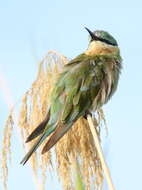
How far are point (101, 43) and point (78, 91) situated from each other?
0.53 meters

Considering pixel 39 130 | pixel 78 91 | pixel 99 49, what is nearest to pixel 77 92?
pixel 78 91

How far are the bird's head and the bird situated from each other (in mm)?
51

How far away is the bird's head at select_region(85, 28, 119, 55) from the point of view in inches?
107

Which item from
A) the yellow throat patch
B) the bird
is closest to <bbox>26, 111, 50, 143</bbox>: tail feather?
the bird

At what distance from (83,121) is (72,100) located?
0.17 metres

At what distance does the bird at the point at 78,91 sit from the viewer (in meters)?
2.15

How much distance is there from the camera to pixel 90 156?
1984mm

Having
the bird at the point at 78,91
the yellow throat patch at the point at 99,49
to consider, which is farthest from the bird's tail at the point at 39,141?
the yellow throat patch at the point at 99,49

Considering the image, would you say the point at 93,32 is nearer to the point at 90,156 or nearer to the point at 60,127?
the point at 60,127

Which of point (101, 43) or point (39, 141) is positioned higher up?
point (101, 43)

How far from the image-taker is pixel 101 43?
2746 millimetres

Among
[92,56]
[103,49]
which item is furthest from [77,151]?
[103,49]

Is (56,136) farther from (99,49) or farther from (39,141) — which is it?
(99,49)

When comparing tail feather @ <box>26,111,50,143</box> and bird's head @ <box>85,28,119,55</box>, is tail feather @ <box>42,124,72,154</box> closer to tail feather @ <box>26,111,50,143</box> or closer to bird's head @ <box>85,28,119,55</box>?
tail feather @ <box>26,111,50,143</box>
